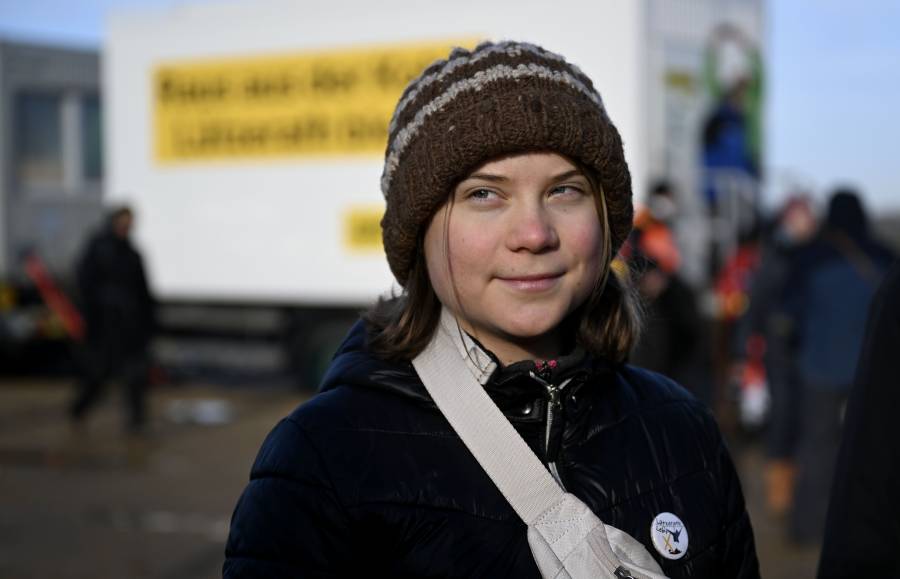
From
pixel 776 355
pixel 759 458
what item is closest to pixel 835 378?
pixel 776 355

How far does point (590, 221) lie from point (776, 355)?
17.5 feet

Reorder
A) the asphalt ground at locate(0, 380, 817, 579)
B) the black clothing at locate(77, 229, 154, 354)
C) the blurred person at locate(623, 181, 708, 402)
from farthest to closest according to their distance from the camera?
the black clothing at locate(77, 229, 154, 354), the asphalt ground at locate(0, 380, 817, 579), the blurred person at locate(623, 181, 708, 402)

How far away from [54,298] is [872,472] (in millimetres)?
12682

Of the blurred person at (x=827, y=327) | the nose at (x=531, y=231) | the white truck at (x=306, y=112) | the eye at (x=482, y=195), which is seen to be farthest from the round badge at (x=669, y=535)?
the white truck at (x=306, y=112)

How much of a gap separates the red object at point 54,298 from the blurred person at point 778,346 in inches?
350

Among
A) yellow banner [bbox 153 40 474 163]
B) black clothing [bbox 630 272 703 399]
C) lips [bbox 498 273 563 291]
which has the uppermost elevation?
yellow banner [bbox 153 40 474 163]

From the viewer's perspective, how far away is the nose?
172 cm

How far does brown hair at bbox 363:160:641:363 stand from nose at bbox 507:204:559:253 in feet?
0.44

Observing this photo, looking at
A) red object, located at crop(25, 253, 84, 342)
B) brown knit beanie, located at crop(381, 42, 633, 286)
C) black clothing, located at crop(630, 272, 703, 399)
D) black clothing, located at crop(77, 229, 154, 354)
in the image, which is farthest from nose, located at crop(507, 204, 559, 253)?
red object, located at crop(25, 253, 84, 342)

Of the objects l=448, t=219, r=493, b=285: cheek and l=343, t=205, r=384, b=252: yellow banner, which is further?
l=343, t=205, r=384, b=252: yellow banner

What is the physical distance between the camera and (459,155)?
1730 mm

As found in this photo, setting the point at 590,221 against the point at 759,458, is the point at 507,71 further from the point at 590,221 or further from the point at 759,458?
the point at 759,458

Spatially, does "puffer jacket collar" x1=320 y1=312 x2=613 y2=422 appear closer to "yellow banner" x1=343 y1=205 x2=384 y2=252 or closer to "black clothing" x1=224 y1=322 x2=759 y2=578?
"black clothing" x1=224 y1=322 x2=759 y2=578

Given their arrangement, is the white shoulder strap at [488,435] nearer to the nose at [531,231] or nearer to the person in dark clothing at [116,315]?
the nose at [531,231]
